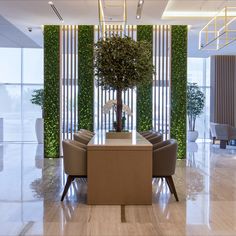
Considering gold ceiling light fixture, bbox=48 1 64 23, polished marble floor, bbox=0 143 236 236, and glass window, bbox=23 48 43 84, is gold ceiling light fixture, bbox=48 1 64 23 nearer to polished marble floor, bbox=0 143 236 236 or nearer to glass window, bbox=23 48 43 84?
polished marble floor, bbox=0 143 236 236

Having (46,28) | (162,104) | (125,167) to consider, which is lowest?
(125,167)

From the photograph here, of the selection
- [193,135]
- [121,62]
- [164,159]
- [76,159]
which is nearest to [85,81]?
[121,62]

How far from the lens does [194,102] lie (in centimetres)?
1627

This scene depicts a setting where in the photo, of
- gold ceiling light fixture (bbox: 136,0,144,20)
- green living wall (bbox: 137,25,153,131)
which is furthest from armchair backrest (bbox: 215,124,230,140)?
gold ceiling light fixture (bbox: 136,0,144,20)

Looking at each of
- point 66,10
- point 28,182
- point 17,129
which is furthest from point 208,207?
point 17,129

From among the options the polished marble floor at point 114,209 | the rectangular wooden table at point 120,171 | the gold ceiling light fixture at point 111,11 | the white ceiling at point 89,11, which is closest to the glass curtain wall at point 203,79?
the white ceiling at point 89,11

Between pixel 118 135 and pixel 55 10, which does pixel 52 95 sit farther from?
pixel 118 135

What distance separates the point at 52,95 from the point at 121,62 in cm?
511

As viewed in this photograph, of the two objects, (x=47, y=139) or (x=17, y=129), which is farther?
(x=17, y=129)

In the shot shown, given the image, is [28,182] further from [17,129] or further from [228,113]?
[228,113]

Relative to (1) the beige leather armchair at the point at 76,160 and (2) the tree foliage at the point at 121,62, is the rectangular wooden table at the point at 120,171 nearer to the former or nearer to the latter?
(1) the beige leather armchair at the point at 76,160

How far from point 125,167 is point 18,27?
22.6ft

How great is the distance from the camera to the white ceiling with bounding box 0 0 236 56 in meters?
8.76

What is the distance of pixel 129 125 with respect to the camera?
11328 mm
